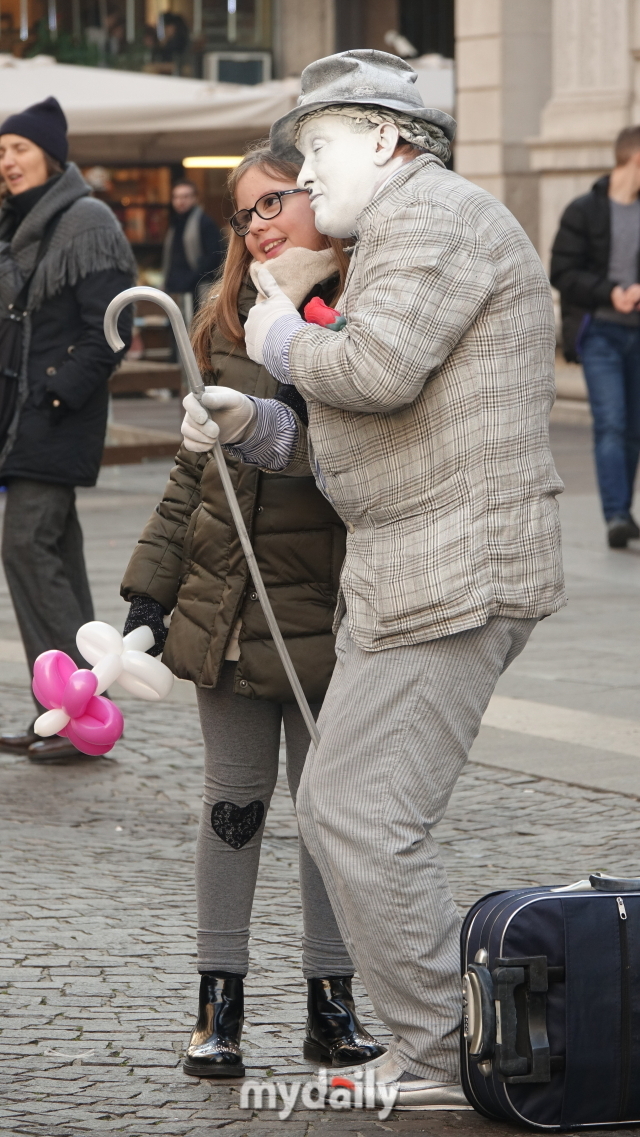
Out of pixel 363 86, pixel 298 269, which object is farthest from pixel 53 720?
pixel 363 86

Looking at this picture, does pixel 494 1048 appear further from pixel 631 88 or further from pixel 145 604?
pixel 631 88

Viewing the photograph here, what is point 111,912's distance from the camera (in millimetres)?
4371

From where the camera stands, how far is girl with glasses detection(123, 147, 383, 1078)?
3.40m

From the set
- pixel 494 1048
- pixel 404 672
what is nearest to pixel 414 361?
pixel 404 672

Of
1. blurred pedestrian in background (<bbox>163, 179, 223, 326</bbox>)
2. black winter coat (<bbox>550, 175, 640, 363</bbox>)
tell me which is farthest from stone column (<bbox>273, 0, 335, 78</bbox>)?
black winter coat (<bbox>550, 175, 640, 363</bbox>)

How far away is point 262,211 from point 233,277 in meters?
0.18

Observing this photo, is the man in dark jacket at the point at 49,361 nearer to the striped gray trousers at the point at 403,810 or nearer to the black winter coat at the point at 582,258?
the striped gray trousers at the point at 403,810

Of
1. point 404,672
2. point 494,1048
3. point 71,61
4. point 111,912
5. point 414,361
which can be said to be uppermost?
point 71,61

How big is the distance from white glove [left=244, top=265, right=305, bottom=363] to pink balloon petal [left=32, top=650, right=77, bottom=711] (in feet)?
2.89

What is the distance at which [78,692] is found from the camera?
11.8ft

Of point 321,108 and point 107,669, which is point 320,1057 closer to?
point 107,669

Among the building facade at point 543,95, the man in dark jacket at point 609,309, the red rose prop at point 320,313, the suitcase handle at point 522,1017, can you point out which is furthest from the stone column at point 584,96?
the suitcase handle at point 522,1017

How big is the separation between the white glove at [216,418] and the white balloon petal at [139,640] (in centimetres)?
53

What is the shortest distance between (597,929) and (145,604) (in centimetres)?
116
